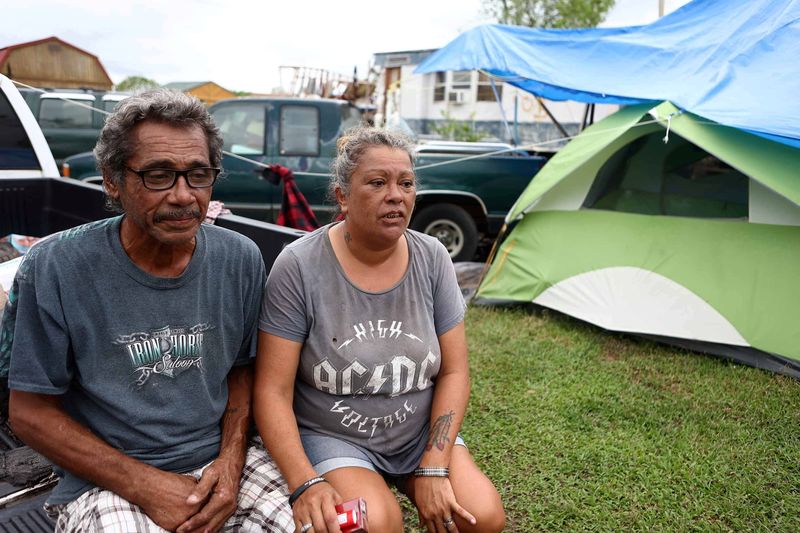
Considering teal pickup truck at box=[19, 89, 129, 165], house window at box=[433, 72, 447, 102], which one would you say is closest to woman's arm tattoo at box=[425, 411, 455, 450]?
teal pickup truck at box=[19, 89, 129, 165]

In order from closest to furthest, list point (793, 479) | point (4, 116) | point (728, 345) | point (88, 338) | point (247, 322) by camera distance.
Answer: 1. point (88, 338)
2. point (247, 322)
3. point (793, 479)
4. point (4, 116)
5. point (728, 345)

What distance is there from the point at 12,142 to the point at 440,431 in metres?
3.25

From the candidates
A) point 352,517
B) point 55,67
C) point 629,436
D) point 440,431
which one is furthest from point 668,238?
point 55,67

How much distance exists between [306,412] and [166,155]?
0.91m

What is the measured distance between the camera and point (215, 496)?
170cm

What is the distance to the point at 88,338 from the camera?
5.36ft

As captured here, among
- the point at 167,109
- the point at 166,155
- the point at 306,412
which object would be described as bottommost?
the point at 306,412

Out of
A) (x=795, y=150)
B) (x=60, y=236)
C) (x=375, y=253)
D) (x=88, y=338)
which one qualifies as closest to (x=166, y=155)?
(x=60, y=236)

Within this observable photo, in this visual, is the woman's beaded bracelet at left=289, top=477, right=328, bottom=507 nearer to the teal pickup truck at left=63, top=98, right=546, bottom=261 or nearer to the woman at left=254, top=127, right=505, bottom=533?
the woman at left=254, top=127, right=505, bottom=533

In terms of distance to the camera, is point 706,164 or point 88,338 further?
point 706,164

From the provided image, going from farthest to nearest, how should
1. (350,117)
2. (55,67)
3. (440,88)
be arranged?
1. (440,88)
2. (55,67)
3. (350,117)

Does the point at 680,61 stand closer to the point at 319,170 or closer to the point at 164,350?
the point at 319,170

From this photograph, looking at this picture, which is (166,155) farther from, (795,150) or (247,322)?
(795,150)

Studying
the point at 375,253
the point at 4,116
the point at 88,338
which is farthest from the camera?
the point at 4,116
